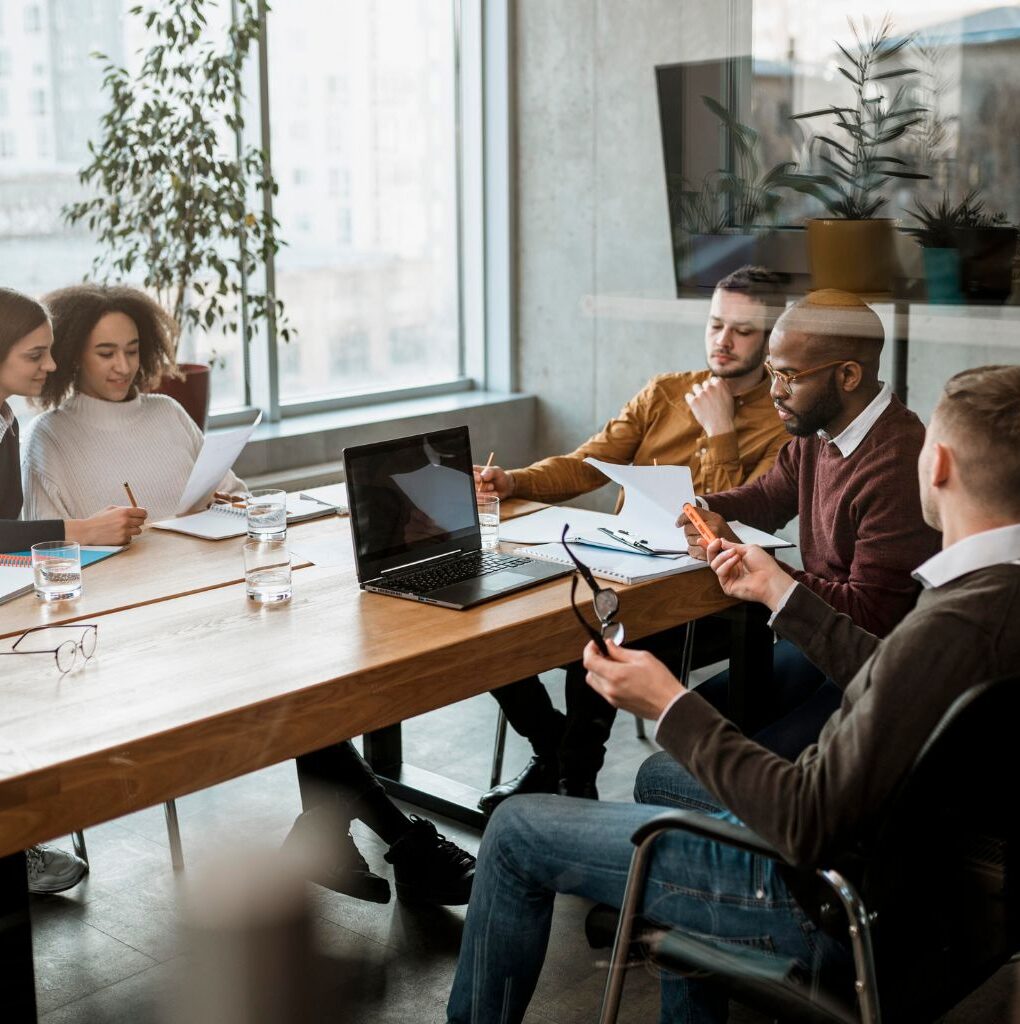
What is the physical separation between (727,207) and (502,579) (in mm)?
1914

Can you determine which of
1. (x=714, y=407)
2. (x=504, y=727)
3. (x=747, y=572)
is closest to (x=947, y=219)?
(x=714, y=407)

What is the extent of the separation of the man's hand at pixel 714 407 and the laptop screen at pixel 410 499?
0.92m

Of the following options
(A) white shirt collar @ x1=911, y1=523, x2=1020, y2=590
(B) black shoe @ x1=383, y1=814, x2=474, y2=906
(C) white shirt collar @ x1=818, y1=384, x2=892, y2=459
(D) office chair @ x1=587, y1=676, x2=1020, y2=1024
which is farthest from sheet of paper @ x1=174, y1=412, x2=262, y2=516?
(A) white shirt collar @ x1=911, y1=523, x2=1020, y2=590

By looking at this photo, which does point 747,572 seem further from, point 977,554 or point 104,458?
point 104,458

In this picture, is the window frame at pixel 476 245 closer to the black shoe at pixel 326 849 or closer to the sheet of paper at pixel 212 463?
the sheet of paper at pixel 212 463

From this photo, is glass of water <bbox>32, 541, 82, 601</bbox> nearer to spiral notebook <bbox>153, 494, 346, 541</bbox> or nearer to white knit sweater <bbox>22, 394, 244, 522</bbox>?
spiral notebook <bbox>153, 494, 346, 541</bbox>

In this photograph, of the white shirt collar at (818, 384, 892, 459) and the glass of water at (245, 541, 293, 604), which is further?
the white shirt collar at (818, 384, 892, 459)

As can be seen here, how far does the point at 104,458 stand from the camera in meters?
3.09

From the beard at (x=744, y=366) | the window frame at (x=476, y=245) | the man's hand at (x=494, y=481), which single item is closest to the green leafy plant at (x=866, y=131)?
the beard at (x=744, y=366)

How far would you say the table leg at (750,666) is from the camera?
2.59m

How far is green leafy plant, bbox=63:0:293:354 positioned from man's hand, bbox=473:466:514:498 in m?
1.65

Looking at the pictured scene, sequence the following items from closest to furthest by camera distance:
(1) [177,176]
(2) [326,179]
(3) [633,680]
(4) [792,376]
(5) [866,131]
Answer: (3) [633,680], (4) [792,376], (5) [866,131], (1) [177,176], (2) [326,179]

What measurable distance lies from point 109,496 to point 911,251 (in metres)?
2.02

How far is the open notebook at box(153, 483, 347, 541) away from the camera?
2.76 m
